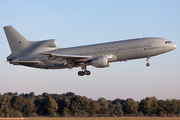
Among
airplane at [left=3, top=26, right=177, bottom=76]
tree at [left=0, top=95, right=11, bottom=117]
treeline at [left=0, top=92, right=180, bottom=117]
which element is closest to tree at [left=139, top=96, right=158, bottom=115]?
treeline at [left=0, top=92, right=180, bottom=117]

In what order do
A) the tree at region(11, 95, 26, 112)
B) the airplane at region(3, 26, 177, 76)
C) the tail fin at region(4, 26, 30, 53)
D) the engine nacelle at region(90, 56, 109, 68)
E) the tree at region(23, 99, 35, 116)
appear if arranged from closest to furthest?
the engine nacelle at region(90, 56, 109, 68), the airplane at region(3, 26, 177, 76), the tail fin at region(4, 26, 30, 53), the tree at region(23, 99, 35, 116), the tree at region(11, 95, 26, 112)

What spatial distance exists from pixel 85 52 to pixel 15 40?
16316mm

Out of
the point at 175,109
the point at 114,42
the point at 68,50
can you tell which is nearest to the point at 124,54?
the point at 114,42

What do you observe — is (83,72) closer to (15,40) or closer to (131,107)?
(15,40)

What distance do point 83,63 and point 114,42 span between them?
708 centimetres

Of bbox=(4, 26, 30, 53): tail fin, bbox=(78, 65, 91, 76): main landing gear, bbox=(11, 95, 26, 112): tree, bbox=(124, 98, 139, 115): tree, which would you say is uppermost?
bbox=(4, 26, 30, 53): tail fin

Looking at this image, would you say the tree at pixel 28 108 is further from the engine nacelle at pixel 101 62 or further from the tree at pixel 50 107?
the engine nacelle at pixel 101 62

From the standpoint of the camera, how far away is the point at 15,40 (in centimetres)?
5734

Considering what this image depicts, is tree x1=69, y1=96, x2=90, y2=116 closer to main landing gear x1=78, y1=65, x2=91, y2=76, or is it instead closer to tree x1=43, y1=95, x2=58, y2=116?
tree x1=43, y1=95, x2=58, y2=116

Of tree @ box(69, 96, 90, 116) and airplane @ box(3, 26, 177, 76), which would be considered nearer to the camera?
airplane @ box(3, 26, 177, 76)

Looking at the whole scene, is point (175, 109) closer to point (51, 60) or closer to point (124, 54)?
point (124, 54)

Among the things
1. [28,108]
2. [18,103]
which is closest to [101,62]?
[28,108]

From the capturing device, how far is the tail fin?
56.7 m

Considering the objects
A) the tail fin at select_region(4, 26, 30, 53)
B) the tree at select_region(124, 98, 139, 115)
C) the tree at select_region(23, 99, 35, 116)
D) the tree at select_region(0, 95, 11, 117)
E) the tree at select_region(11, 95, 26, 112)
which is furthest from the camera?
the tree at select_region(11, 95, 26, 112)
